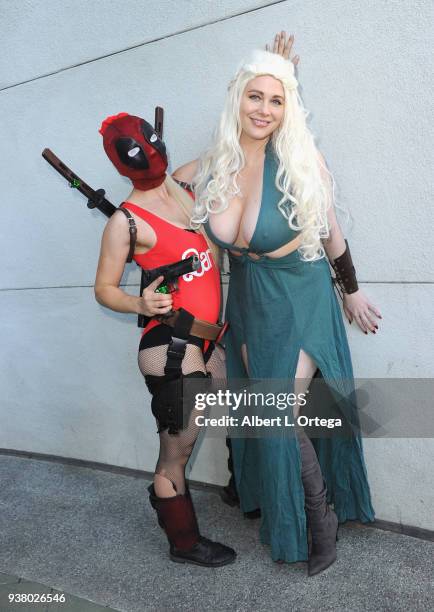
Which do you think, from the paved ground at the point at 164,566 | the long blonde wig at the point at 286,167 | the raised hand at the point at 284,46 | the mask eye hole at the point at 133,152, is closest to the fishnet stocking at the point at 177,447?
the paved ground at the point at 164,566

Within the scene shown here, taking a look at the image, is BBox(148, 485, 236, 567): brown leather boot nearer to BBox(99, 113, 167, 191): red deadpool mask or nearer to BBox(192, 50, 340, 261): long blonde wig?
BBox(192, 50, 340, 261): long blonde wig

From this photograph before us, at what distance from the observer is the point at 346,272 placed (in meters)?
2.59

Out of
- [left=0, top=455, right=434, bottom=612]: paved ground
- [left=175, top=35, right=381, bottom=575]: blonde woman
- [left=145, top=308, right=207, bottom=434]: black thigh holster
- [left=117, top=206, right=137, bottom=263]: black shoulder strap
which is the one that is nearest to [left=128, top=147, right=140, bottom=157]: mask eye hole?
[left=117, top=206, right=137, bottom=263]: black shoulder strap

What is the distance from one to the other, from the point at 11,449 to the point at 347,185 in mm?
3007

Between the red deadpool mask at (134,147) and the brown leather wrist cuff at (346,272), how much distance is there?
816mm

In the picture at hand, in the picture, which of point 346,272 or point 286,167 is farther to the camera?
point 346,272

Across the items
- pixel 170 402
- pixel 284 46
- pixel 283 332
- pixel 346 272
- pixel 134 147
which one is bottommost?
pixel 170 402

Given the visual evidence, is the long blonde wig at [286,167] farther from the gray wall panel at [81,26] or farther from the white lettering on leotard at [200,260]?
the gray wall panel at [81,26]

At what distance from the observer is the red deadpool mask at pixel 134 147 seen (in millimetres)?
Answer: 2312

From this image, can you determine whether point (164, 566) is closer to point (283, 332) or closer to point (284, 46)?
point (283, 332)

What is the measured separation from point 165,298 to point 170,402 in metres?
0.44

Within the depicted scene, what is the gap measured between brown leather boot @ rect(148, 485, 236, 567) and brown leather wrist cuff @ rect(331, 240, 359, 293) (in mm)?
1124

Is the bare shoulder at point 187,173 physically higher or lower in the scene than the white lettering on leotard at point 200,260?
higher

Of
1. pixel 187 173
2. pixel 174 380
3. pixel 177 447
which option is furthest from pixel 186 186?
pixel 177 447
